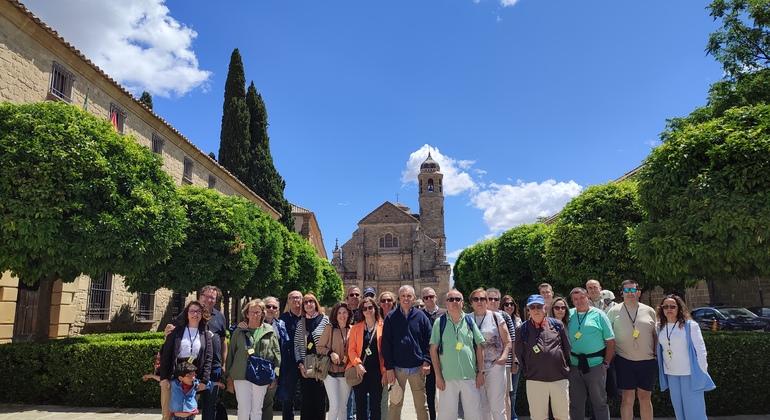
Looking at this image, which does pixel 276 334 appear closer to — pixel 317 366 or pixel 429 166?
pixel 317 366

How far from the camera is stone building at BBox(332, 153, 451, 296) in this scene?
5853 centimetres

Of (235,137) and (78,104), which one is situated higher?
(235,137)

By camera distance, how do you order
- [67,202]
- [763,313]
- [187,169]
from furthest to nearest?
1. [187,169]
2. [763,313]
3. [67,202]

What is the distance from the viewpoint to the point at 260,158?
30.3 metres

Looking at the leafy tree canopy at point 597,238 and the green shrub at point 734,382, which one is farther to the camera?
the leafy tree canopy at point 597,238

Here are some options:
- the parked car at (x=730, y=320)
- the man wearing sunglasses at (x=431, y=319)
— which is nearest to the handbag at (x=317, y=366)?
the man wearing sunglasses at (x=431, y=319)

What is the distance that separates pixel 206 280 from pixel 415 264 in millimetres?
45017

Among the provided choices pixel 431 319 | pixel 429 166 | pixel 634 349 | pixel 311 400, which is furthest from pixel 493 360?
pixel 429 166

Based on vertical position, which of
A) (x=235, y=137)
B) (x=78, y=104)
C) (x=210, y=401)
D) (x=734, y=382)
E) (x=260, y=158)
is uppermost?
(x=235, y=137)

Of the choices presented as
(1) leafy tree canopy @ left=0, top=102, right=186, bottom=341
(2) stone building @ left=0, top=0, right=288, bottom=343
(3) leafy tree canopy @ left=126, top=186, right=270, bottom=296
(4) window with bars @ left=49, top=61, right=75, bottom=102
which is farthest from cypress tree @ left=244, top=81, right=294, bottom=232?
(1) leafy tree canopy @ left=0, top=102, right=186, bottom=341

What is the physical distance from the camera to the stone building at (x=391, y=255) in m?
58.5

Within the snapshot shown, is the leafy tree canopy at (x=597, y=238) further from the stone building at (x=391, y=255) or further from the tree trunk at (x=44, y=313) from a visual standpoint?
the stone building at (x=391, y=255)

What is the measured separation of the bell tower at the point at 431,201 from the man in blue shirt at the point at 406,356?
57.8m

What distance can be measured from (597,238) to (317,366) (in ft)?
35.4
